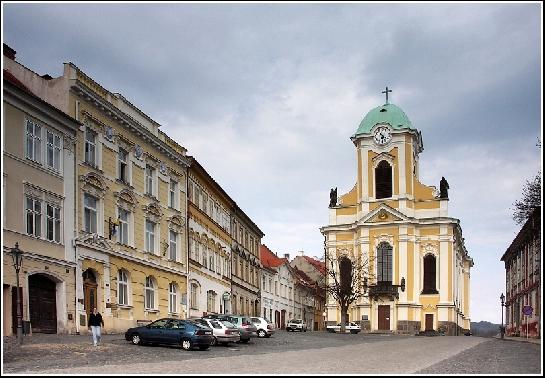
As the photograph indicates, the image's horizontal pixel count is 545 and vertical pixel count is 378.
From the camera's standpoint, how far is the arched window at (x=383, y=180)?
3255 inches

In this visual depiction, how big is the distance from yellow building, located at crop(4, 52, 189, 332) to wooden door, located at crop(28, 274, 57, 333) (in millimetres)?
1552

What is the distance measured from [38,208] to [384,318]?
5434cm

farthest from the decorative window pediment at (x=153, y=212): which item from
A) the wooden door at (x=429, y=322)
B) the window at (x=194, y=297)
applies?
the wooden door at (x=429, y=322)

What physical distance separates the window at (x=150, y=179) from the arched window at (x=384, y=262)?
42.5m

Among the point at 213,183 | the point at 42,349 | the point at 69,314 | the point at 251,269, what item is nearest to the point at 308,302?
the point at 251,269

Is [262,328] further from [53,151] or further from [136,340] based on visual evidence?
[53,151]

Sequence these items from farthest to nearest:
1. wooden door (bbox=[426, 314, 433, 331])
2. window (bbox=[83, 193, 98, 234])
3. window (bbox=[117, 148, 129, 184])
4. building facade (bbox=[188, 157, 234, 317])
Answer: wooden door (bbox=[426, 314, 433, 331]) < building facade (bbox=[188, 157, 234, 317]) < window (bbox=[117, 148, 129, 184]) < window (bbox=[83, 193, 98, 234])

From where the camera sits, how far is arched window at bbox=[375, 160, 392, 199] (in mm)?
82688

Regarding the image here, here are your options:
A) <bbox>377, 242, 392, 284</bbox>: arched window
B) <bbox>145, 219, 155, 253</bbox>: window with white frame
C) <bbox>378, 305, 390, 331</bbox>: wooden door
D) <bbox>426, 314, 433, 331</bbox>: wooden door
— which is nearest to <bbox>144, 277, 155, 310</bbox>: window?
<bbox>145, 219, 155, 253</bbox>: window with white frame

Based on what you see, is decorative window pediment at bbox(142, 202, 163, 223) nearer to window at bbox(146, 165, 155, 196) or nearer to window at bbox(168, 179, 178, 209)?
window at bbox(146, 165, 155, 196)

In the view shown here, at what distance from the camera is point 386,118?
84.3m

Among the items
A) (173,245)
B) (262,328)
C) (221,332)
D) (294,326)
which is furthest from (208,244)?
(294,326)

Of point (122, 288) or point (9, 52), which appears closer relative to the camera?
point (9, 52)

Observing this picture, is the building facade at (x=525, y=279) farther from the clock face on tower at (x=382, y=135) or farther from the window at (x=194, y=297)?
the window at (x=194, y=297)
